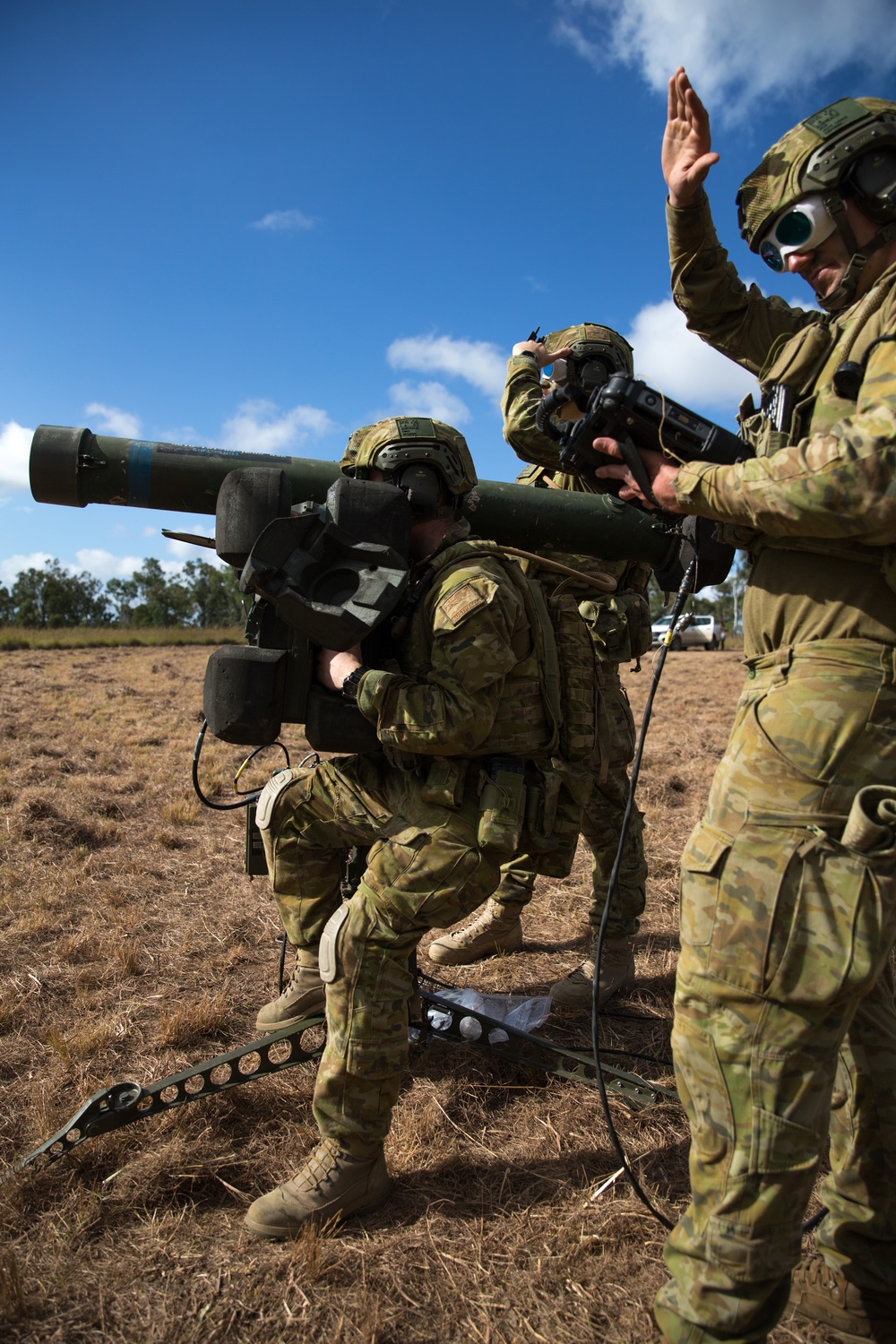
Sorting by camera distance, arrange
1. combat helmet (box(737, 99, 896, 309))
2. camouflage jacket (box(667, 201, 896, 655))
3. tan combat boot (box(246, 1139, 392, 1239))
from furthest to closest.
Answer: tan combat boot (box(246, 1139, 392, 1239)) → combat helmet (box(737, 99, 896, 309)) → camouflage jacket (box(667, 201, 896, 655))

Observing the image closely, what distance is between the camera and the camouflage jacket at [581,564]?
428 cm

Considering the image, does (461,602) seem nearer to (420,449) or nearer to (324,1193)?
(420,449)

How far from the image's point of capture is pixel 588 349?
4422mm

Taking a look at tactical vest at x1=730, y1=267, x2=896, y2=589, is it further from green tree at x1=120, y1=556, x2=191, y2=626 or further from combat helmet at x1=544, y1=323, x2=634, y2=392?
green tree at x1=120, y1=556, x2=191, y2=626


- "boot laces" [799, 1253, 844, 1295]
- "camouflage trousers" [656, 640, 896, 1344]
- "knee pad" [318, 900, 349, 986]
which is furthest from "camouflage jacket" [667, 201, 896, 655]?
"boot laces" [799, 1253, 844, 1295]

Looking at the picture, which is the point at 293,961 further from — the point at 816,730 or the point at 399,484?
the point at 816,730

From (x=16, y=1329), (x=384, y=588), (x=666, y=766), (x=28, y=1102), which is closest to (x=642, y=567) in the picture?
(x=384, y=588)

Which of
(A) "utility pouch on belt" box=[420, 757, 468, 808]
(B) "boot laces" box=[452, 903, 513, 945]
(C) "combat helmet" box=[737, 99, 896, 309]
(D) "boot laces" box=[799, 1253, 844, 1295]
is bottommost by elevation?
(D) "boot laces" box=[799, 1253, 844, 1295]

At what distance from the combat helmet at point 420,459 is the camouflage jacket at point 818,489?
1.06 m

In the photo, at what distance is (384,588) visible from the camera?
106 inches

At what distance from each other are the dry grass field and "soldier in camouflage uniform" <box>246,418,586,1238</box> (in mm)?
244

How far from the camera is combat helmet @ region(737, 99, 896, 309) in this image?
205 centimetres

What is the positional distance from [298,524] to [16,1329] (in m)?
2.25

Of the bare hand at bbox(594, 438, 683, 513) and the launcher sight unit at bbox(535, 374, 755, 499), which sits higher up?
the launcher sight unit at bbox(535, 374, 755, 499)
